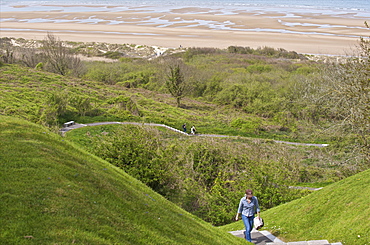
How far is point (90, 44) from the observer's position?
287ft

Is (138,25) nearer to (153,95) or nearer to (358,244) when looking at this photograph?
(153,95)

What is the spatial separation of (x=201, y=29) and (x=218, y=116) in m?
54.6

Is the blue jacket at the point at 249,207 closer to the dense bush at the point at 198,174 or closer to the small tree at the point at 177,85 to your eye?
the dense bush at the point at 198,174

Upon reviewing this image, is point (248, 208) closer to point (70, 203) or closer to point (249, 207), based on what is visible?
point (249, 207)

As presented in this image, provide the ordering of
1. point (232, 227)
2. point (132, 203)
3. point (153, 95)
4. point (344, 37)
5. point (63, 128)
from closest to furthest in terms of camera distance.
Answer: point (132, 203) < point (232, 227) < point (63, 128) < point (153, 95) < point (344, 37)

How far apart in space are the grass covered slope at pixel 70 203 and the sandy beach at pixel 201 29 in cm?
6827

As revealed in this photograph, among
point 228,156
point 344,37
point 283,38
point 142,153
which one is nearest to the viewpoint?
point 142,153

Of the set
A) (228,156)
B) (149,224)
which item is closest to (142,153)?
(228,156)

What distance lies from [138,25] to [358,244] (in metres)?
102

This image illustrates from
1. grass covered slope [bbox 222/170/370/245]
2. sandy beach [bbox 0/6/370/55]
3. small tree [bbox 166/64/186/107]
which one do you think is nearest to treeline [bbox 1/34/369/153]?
small tree [bbox 166/64/186/107]

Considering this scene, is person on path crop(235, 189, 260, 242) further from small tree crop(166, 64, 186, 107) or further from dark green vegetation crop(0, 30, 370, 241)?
small tree crop(166, 64, 186, 107)

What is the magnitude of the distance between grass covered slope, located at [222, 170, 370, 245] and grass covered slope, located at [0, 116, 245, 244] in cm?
306

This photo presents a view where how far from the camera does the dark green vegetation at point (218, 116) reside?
19.4 m

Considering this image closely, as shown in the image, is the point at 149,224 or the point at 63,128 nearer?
the point at 149,224
